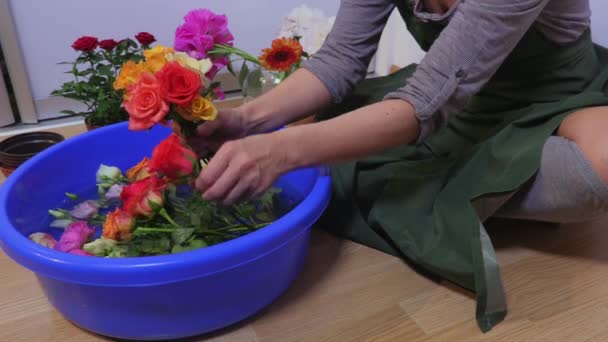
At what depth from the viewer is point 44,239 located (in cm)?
77

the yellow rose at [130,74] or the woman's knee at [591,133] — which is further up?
the yellow rose at [130,74]

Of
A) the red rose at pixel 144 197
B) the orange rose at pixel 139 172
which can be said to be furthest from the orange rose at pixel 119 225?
the orange rose at pixel 139 172

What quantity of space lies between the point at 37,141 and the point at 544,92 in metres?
1.01

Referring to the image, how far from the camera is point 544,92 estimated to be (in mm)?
892

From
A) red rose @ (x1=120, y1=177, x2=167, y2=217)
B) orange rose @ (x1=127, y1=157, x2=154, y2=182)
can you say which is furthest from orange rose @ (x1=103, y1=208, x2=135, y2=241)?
orange rose @ (x1=127, y1=157, x2=154, y2=182)

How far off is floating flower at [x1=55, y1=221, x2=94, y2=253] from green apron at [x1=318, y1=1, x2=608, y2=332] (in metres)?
0.40

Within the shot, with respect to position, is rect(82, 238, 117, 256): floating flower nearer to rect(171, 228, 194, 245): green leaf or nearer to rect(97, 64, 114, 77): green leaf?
rect(171, 228, 194, 245): green leaf

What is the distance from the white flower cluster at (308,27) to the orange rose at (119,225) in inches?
26.2

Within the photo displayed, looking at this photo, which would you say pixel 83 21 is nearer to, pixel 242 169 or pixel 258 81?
pixel 258 81

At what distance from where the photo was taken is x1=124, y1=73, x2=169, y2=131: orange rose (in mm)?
586

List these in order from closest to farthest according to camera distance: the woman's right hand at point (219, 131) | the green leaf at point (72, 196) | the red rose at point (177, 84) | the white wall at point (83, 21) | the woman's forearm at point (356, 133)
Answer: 1. the red rose at point (177, 84)
2. the woman's forearm at point (356, 133)
3. the woman's right hand at point (219, 131)
4. the green leaf at point (72, 196)
5. the white wall at point (83, 21)

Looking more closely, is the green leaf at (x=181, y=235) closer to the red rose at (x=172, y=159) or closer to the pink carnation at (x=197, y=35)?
the red rose at (x=172, y=159)

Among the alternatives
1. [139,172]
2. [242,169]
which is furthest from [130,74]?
[139,172]

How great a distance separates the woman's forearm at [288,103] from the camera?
0.88 meters
